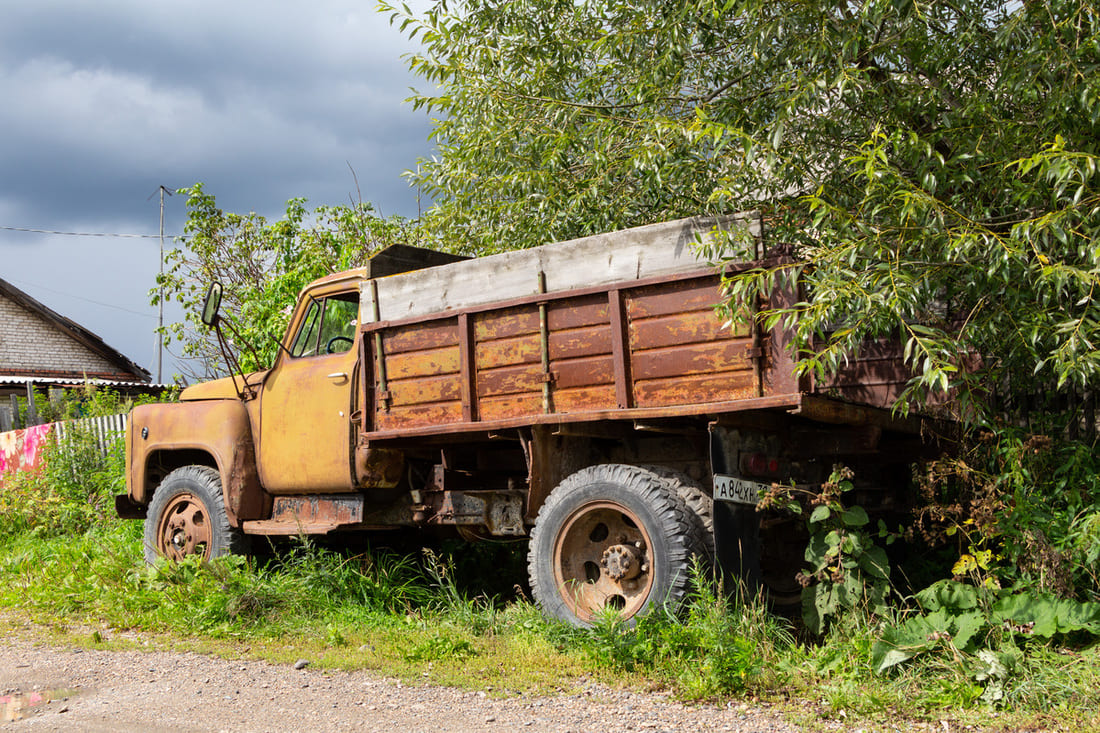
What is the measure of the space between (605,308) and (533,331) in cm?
52

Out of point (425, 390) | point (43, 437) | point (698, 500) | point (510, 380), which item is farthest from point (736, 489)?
point (43, 437)

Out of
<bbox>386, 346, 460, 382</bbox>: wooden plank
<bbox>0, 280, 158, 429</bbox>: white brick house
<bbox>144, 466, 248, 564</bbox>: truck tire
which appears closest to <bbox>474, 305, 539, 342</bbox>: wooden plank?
<bbox>386, 346, 460, 382</bbox>: wooden plank

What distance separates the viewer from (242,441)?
24.7 feet

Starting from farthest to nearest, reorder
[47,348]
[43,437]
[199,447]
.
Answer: [47,348]
[43,437]
[199,447]

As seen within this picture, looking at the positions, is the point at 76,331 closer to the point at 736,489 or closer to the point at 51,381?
the point at 51,381

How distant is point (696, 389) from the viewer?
520 centimetres

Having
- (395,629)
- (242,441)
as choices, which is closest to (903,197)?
(395,629)

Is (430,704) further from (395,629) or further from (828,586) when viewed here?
(828,586)

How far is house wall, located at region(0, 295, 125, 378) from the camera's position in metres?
26.6

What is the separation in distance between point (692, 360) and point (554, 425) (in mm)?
962

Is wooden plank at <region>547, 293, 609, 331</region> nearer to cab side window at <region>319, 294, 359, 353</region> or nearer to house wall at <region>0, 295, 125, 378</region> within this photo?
cab side window at <region>319, 294, 359, 353</region>

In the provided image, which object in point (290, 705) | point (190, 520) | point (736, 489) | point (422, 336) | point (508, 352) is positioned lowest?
point (290, 705)

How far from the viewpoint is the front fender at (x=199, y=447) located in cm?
747

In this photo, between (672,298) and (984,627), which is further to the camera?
(672,298)
